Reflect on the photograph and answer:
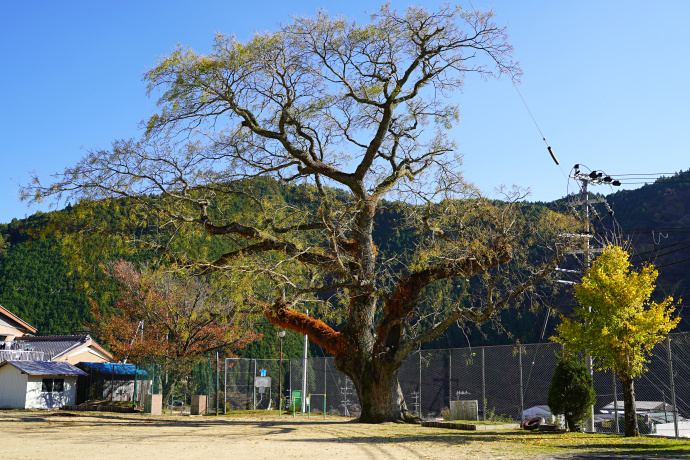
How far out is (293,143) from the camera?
19078 millimetres

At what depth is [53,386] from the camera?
109ft

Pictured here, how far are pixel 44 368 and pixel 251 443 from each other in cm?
2588

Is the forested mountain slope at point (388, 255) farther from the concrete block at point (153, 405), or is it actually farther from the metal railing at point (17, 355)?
the concrete block at point (153, 405)

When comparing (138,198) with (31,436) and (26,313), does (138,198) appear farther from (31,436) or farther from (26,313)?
(26,313)

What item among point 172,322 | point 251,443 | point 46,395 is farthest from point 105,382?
point 251,443

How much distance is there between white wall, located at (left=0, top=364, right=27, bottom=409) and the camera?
105ft

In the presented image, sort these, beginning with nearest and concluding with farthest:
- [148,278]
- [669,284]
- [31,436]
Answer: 1. [31,436]
2. [148,278]
3. [669,284]

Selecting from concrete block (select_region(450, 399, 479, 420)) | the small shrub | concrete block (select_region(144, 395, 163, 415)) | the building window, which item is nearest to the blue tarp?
the building window

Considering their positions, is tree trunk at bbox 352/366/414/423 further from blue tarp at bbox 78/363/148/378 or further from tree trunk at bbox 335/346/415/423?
blue tarp at bbox 78/363/148/378

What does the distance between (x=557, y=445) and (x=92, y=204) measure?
42.7 ft

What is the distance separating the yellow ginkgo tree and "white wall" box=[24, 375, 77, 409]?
95.6ft

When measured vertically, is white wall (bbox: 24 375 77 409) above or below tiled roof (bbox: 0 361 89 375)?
below

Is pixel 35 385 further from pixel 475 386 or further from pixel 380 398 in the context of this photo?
pixel 475 386

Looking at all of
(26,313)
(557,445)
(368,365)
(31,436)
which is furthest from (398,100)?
(26,313)
